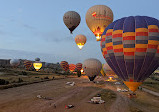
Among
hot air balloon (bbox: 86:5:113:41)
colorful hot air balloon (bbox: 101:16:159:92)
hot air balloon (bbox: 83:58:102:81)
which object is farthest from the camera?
hot air balloon (bbox: 83:58:102:81)

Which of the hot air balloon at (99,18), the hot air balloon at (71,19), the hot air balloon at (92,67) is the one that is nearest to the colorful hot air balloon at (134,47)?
the hot air balloon at (99,18)

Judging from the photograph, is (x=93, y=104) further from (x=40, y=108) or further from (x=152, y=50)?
(x=152, y=50)

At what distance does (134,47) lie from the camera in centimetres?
1343

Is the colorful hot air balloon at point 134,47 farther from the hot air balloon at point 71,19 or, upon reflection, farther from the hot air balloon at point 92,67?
the hot air balloon at point 71,19

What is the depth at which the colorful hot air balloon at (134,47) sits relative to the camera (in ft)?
43.3

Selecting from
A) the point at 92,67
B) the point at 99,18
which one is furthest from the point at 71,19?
the point at 92,67

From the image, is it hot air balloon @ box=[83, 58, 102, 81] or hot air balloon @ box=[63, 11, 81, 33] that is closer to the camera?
hot air balloon @ box=[83, 58, 102, 81]

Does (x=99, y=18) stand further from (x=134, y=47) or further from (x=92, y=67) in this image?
(x=134, y=47)

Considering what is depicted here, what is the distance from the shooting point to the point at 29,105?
43.3 ft

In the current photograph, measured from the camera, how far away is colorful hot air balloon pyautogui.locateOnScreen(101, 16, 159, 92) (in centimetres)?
1319

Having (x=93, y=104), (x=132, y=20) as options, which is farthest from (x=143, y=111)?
(x=132, y=20)

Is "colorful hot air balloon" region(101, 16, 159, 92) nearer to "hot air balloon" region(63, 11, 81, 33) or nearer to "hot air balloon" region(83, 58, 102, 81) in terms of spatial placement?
"hot air balloon" region(83, 58, 102, 81)

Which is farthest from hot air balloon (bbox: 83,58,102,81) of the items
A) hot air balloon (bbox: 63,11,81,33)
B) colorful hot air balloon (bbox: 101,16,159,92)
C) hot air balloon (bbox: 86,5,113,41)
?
colorful hot air balloon (bbox: 101,16,159,92)

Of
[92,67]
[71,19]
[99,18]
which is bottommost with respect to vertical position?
[92,67]
